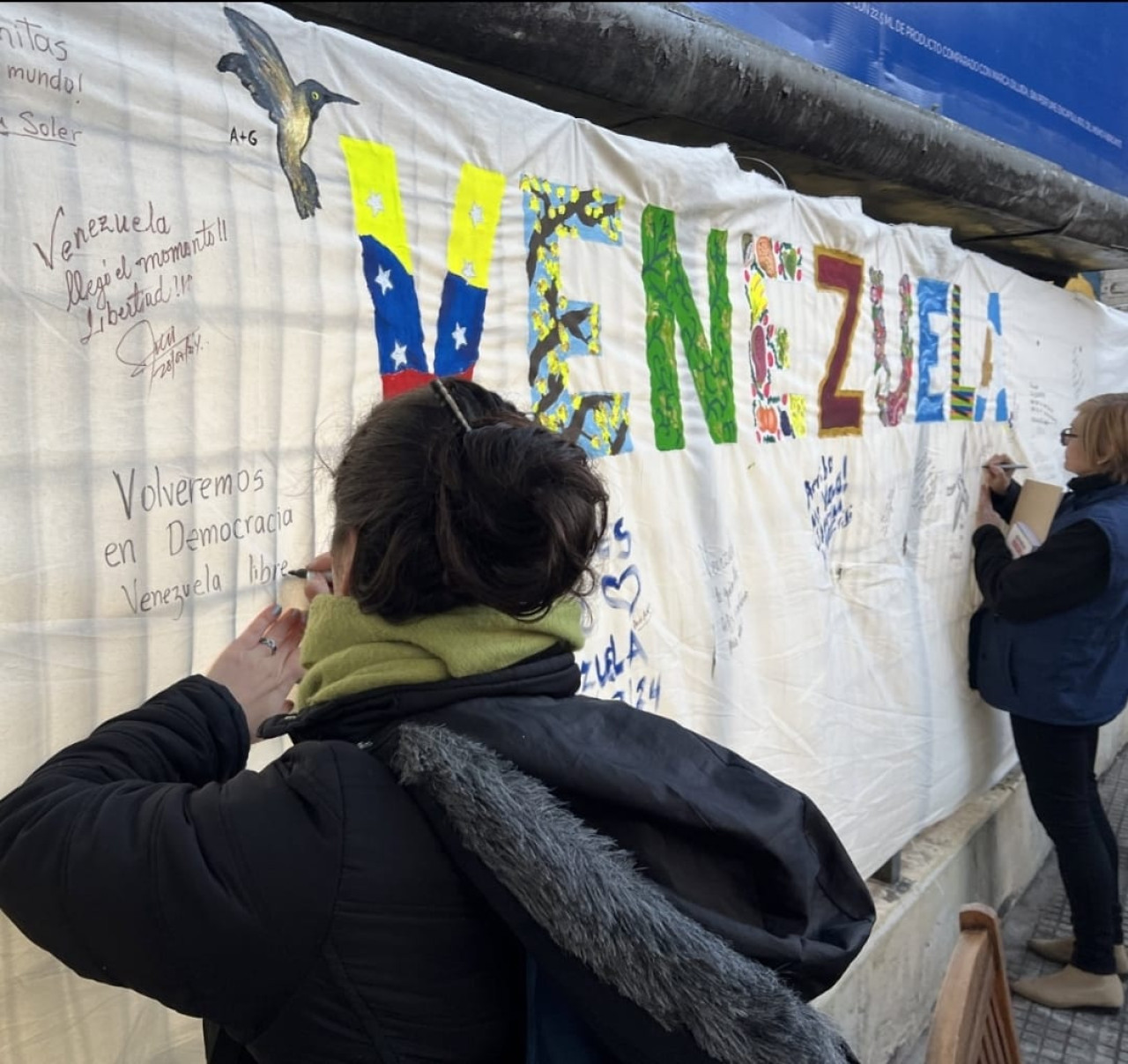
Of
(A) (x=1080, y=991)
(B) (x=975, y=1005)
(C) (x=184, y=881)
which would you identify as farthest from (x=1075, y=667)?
(C) (x=184, y=881)

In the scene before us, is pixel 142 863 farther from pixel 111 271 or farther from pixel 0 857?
pixel 111 271

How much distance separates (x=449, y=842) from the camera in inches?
33.9

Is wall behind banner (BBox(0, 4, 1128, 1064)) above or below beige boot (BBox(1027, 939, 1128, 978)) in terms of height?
above

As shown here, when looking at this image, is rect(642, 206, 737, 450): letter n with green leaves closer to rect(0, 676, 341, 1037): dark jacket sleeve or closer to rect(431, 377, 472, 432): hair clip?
rect(431, 377, 472, 432): hair clip

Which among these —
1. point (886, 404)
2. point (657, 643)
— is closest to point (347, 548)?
point (657, 643)

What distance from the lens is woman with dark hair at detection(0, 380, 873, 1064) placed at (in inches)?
32.3

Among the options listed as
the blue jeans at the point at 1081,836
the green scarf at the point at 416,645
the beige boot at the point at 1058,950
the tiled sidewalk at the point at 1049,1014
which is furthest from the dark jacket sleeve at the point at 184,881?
the beige boot at the point at 1058,950

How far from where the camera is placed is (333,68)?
138cm

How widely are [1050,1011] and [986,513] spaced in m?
1.62

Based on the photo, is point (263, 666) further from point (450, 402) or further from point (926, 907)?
point (926, 907)

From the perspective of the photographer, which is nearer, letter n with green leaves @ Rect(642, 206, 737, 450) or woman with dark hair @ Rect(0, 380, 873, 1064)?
woman with dark hair @ Rect(0, 380, 873, 1064)

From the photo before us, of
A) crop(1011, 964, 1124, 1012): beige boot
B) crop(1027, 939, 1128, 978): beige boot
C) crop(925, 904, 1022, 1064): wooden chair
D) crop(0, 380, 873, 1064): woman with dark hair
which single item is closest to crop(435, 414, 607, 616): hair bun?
crop(0, 380, 873, 1064): woman with dark hair

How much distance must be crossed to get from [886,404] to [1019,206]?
3.64 feet

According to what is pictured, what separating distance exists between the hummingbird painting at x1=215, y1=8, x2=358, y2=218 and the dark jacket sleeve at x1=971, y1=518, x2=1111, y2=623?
2349 millimetres
